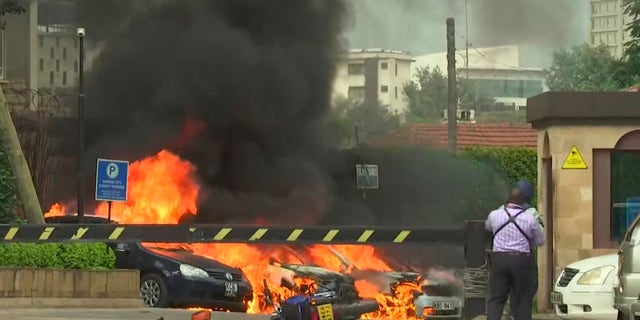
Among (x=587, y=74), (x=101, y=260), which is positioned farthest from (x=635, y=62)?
(x=587, y=74)

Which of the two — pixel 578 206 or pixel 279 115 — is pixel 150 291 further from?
pixel 279 115

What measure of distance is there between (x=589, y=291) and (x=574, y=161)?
3.26m

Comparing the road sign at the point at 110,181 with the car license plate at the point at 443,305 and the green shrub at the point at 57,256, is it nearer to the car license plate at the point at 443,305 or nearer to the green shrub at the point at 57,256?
the green shrub at the point at 57,256

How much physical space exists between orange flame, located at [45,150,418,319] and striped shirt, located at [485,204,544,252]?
5570 millimetres

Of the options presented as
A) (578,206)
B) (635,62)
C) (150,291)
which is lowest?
(150,291)

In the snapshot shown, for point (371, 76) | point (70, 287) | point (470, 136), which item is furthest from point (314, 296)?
point (371, 76)

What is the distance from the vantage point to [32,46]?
3316 cm

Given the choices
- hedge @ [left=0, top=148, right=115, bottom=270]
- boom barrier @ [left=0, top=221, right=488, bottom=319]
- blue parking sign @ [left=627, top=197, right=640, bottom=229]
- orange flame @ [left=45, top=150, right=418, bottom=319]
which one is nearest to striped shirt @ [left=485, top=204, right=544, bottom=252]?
boom barrier @ [left=0, top=221, right=488, bottom=319]

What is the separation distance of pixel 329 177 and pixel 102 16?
6.76 m

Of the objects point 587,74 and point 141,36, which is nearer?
point 141,36

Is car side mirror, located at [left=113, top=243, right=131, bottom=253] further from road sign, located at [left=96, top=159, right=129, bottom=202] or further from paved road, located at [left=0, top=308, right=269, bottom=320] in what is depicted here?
road sign, located at [left=96, top=159, right=129, bottom=202]

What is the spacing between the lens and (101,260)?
679 inches

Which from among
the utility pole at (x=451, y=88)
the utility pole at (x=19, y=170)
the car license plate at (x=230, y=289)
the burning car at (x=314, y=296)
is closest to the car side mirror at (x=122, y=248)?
the car license plate at (x=230, y=289)

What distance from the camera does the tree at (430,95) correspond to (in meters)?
66.5
